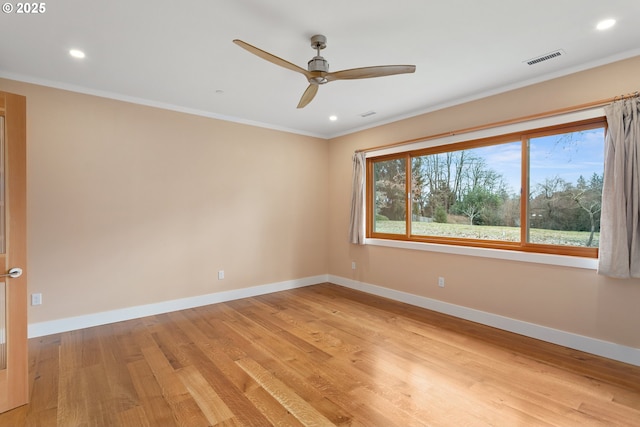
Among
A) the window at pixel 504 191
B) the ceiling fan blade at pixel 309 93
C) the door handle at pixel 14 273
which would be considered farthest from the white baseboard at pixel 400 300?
the ceiling fan blade at pixel 309 93

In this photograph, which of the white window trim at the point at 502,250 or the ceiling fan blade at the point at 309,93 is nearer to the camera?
the ceiling fan blade at the point at 309,93

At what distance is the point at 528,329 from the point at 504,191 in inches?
59.5

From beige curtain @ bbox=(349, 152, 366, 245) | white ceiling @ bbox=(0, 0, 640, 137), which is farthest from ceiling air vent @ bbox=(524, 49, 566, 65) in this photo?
beige curtain @ bbox=(349, 152, 366, 245)

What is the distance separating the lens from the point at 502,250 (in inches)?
135

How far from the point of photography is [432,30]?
7.63 feet

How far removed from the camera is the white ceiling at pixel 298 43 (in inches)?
81.5

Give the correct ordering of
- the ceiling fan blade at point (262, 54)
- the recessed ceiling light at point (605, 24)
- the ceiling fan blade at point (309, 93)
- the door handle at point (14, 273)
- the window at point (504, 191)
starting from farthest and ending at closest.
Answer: the window at point (504, 191), the ceiling fan blade at point (309, 93), the recessed ceiling light at point (605, 24), the door handle at point (14, 273), the ceiling fan blade at point (262, 54)

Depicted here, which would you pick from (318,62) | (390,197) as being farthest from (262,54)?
(390,197)

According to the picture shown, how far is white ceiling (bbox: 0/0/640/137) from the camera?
207cm

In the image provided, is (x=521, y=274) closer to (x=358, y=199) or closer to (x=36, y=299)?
(x=358, y=199)

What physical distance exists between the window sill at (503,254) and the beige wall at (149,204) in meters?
1.86

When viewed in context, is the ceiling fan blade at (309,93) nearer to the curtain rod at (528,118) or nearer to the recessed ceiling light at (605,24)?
the curtain rod at (528,118)

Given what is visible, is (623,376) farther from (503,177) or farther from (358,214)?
(358,214)

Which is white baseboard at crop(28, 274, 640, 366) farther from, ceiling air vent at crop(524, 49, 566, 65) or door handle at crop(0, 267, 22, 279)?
ceiling air vent at crop(524, 49, 566, 65)
